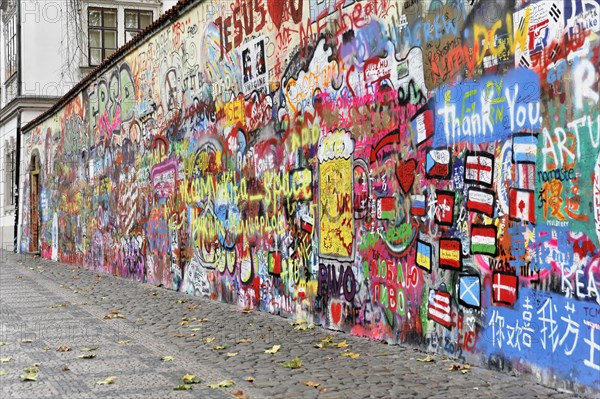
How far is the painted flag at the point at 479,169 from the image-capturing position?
21.2ft

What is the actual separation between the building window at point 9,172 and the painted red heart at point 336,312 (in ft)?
82.4

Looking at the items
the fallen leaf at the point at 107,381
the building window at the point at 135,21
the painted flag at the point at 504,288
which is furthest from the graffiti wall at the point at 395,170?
the building window at the point at 135,21

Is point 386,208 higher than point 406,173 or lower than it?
lower

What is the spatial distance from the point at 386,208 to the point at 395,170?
398 mm

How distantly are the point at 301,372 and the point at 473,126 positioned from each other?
2381 mm

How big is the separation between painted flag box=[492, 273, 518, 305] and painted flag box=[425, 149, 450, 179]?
1.04m

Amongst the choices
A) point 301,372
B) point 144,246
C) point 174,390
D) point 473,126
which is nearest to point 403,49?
point 473,126

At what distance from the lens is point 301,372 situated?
6770 millimetres

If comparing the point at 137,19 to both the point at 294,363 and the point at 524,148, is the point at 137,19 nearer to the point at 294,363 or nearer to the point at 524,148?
the point at 294,363

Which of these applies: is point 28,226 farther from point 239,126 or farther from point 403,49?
point 403,49

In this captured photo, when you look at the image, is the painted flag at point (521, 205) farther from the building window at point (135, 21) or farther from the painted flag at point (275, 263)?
the building window at point (135, 21)

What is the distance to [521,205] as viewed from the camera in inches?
242

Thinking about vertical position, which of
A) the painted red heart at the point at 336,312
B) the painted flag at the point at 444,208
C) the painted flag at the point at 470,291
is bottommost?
the painted red heart at the point at 336,312

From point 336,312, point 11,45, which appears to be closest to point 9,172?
point 11,45
